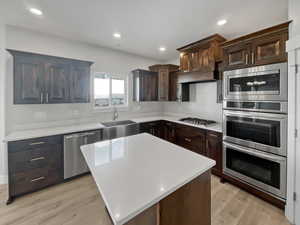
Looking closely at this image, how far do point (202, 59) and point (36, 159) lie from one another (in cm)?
378

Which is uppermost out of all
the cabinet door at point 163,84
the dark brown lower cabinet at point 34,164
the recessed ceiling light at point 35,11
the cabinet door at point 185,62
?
the recessed ceiling light at point 35,11

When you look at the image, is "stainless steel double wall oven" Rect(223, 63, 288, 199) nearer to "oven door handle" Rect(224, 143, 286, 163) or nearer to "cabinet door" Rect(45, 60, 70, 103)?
"oven door handle" Rect(224, 143, 286, 163)

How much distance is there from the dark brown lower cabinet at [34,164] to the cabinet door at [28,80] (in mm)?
751

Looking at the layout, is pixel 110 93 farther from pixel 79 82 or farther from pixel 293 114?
pixel 293 114

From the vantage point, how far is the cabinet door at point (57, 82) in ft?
8.38

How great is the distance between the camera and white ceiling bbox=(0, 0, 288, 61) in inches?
74.5

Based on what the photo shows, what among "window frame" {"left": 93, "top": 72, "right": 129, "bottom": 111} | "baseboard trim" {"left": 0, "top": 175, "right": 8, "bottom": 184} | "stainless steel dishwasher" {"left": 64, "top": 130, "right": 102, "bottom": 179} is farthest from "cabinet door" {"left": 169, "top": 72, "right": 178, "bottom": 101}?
"baseboard trim" {"left": 0, "top": 175, "right": 8, "bottom": 184}

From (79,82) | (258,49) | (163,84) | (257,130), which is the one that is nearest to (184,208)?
(257,130)

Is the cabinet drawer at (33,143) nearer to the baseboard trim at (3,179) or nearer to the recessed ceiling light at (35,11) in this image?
the baseboard trim at (3,179)

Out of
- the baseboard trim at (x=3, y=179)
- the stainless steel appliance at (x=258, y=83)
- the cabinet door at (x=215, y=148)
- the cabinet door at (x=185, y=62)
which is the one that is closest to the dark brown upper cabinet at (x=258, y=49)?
the stainless steel appliance at (x=258, y=83)

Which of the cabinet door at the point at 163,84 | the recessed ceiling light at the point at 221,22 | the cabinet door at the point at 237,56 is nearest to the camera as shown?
the cabinet door at the point at 237,56

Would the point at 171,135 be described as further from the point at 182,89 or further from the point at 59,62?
the point at 59,62

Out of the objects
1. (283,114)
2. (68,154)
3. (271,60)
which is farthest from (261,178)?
(68,154)

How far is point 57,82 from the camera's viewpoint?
264 cm
